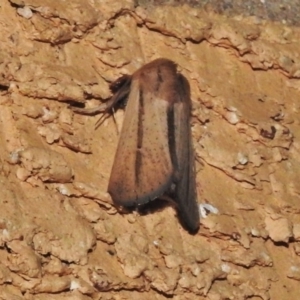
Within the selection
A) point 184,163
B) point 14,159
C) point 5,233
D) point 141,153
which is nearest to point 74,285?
point 5,233

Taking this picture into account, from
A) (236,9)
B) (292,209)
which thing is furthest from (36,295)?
(236,9)

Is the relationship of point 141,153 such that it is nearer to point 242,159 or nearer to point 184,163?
point 184,163

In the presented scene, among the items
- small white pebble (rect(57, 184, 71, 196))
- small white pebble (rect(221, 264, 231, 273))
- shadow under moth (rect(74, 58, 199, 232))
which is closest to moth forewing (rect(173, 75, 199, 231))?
shadow under moth (rect(74, 58, 199, 232))

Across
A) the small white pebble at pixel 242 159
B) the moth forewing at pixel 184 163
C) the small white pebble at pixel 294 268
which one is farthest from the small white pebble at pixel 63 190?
the small white pebble at pixel 294 268

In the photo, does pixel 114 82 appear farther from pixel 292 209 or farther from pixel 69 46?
pixel 292 209

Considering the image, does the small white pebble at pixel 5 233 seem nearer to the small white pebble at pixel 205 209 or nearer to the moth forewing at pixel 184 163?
the moth forewing at pixel 184 163

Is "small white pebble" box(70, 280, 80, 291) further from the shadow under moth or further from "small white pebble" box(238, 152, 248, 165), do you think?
"small white pebble" box(238, 152, 248, 165)
